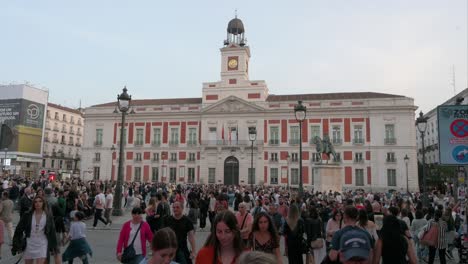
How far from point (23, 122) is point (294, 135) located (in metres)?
33.3

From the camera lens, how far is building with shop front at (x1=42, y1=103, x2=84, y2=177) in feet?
210

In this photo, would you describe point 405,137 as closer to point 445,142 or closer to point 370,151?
point 370,151

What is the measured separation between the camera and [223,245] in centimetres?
386

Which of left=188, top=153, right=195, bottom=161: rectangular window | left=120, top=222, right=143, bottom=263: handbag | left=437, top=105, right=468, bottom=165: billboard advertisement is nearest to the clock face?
left=188, top=153, right=195, bottom=161: rectangular window

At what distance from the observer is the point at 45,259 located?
635 cm

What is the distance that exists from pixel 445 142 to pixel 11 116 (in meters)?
51.8

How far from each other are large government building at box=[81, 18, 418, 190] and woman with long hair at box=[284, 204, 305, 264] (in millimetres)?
38994

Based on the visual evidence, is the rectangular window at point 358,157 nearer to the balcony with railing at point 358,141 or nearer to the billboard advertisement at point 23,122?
the balcony with railing at point 358,141

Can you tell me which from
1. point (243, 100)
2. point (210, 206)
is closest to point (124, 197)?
point (210, 206)

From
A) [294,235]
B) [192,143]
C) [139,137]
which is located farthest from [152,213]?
[139,137]

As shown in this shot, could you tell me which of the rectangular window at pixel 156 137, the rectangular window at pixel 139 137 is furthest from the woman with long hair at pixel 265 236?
the rectangular window at pixel 139 137

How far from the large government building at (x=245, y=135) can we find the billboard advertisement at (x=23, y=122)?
22.7ft

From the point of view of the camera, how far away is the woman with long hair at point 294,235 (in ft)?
20.0

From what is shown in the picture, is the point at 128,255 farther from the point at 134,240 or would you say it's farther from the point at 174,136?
the point at 174,136
